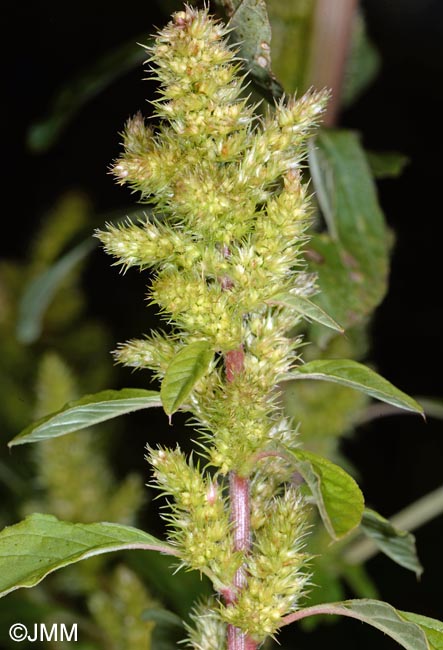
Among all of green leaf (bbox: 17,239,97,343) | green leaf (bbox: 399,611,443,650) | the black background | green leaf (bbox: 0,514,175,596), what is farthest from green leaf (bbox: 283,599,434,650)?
the black background

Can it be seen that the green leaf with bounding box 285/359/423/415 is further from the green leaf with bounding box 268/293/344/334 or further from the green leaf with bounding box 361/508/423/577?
the green leaf with bounding box 361/508/423/577

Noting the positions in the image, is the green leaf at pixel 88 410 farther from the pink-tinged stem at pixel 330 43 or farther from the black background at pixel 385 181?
the black background at pixel 385 181

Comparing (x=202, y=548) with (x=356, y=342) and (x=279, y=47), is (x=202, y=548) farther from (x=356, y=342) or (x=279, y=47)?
(x=279, y=47)

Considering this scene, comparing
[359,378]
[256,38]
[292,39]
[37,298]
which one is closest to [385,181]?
[292,39]

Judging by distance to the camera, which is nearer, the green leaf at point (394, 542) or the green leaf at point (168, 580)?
the green leaf at point (394, 542)

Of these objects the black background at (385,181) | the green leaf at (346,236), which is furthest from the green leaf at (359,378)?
the black background at (385,181)

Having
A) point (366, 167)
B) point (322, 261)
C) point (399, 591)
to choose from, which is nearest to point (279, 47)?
point (366, 167)

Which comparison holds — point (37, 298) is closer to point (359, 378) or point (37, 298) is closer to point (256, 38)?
point (256, 38)
